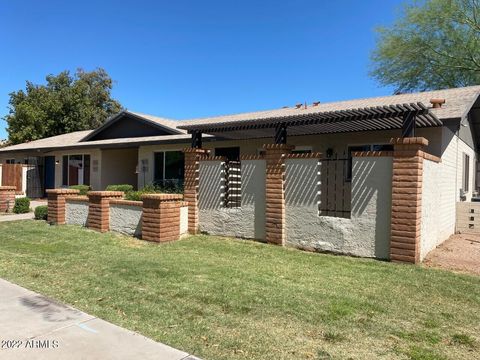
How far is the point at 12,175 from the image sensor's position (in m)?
21.4

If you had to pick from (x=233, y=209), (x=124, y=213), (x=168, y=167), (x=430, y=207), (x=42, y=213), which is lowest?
(x=42, y=213)

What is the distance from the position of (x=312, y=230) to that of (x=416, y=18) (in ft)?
71.3

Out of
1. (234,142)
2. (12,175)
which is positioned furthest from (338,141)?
(12,175)

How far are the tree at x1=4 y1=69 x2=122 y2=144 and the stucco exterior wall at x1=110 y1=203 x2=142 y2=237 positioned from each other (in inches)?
1177

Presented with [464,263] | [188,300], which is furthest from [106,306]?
[464,263]

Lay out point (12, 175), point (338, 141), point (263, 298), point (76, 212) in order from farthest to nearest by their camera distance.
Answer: point (12, 175), point (338, 141), point (76, 212), point (263, 298)

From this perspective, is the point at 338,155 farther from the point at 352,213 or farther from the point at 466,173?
the point at 466,173

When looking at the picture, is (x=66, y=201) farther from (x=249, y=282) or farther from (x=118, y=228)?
(x=249, y=282)

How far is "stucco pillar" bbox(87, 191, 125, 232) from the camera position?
391 inches

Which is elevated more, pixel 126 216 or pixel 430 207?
pixel 430 207

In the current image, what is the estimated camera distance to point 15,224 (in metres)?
11.2

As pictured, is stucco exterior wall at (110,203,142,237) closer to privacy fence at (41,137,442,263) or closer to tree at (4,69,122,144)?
privacy fence at (41,137,442,263)

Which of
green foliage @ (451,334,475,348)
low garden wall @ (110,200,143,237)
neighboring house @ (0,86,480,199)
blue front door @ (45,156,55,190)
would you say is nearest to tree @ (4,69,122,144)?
neighboring house @ (0,86,480,199)

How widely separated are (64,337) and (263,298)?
2.26 meters
